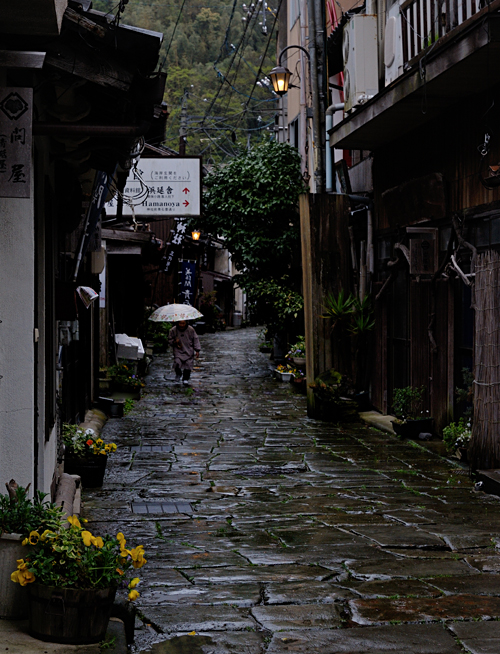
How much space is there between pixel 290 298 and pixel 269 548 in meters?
18.2

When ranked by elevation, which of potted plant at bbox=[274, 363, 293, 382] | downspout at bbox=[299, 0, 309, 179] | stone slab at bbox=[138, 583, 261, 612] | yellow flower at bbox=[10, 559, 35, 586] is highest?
downspout at bbox=[299, 0, 309, 179]

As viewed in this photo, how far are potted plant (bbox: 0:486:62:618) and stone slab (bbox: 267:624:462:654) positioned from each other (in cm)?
181

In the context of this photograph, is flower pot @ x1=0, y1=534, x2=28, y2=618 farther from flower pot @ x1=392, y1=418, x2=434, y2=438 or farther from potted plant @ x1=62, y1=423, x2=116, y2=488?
flower pot @ x1=392, y1=418, x2=434, y2=438

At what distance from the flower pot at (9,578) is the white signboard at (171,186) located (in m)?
17.7

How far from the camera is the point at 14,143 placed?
5844mm

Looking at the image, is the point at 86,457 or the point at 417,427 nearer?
the point at 86,457

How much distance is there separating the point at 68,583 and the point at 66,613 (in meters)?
0.19

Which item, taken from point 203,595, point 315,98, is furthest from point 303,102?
point 203,595

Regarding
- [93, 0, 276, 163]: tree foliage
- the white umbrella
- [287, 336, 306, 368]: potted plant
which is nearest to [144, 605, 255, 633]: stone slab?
[287, 336, 306, 368]: potted plant

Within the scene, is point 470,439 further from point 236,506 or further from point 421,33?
point 421,33

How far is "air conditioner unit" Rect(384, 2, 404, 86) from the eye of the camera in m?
15.1

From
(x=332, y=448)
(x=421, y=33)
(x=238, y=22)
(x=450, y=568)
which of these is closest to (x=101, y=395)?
(x=332, y=448)

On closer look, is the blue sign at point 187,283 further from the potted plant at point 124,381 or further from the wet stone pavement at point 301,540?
the wet stone pavement at point 301,540

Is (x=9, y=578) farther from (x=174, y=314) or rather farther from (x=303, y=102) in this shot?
(x=303, y=102)
